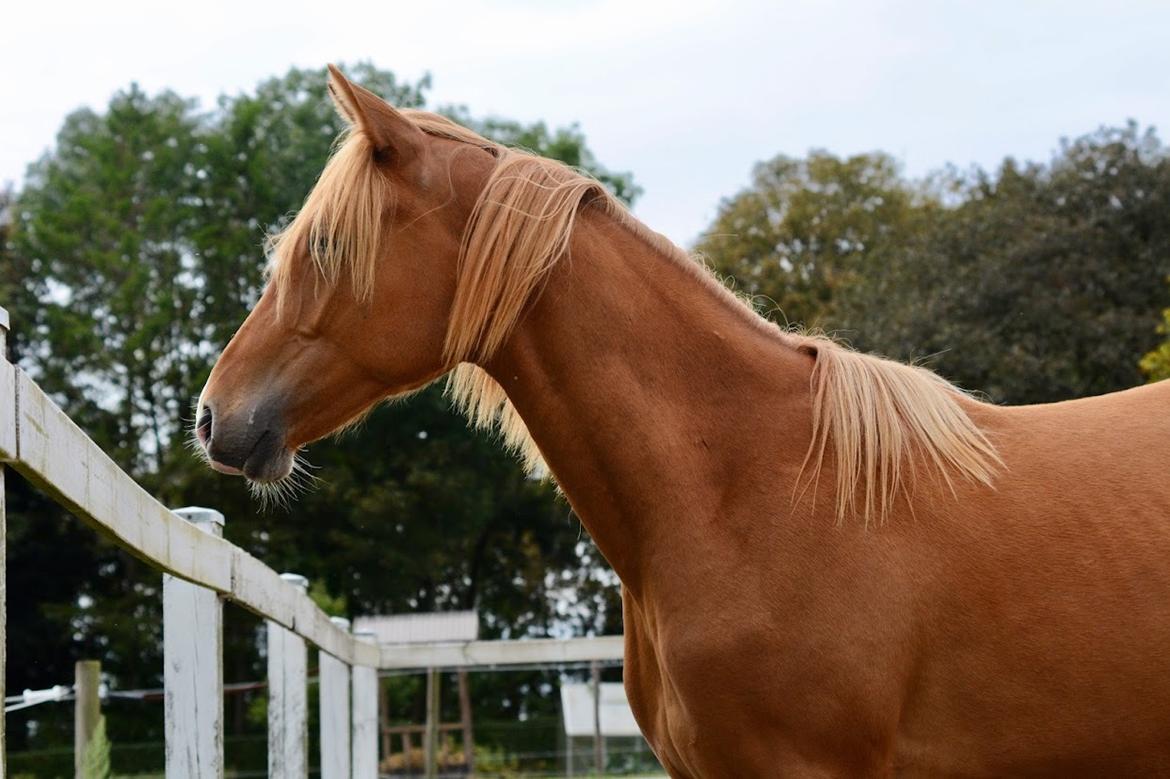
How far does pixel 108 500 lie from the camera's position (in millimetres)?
2516

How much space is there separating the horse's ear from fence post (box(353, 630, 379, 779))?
3937mm

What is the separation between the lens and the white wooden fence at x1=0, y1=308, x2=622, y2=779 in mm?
2092

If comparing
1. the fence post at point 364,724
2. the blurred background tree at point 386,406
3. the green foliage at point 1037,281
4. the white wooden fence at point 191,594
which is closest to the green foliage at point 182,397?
the blurred background tree at point 386,406

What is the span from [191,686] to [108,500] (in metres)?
0.85

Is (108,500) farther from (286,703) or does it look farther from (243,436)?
(286,703)

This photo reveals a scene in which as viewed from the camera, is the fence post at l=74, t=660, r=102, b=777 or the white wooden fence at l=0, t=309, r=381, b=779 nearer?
the white wooden fence at l=0, t=309, r=381, b=779

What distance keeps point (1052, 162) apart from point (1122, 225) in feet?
9.09

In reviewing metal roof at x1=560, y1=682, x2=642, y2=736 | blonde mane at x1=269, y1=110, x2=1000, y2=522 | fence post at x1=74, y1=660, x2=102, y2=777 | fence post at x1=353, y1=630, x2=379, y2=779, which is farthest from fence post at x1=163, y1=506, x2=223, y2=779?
metal roof at x1=560, y1=682, x2=642, y2=736

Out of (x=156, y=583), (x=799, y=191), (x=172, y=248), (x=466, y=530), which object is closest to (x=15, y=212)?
(x=172, y=248)

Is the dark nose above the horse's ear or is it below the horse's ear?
below

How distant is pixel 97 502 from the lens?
2.43 m

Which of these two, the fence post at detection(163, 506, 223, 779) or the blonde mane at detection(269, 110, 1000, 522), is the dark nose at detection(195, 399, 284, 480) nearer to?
the blonde mane at detection(269, 110, 1000, 522)

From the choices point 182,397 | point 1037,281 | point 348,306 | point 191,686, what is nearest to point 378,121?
point 348,306

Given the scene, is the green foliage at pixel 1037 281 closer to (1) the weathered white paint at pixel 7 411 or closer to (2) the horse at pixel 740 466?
(2) the horse at pixel 740 466
